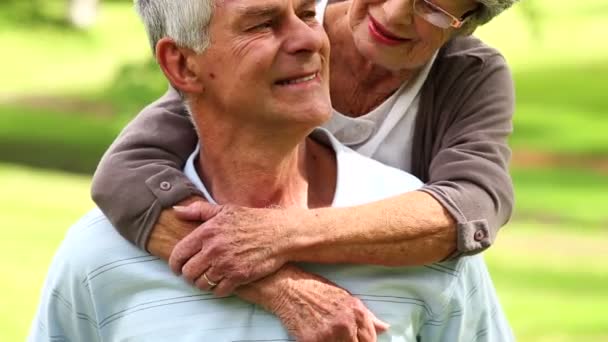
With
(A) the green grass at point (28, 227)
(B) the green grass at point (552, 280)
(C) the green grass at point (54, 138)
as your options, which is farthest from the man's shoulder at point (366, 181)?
(C) the green grass at point (54, 138)

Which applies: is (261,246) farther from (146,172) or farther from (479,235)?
(479,235)

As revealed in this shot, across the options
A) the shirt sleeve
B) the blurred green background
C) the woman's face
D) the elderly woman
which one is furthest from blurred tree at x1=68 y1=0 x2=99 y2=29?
the shirt sleeve

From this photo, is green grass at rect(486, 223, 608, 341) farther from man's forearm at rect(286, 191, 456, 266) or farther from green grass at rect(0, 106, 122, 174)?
man's forearm at rect(286, 191, 456, 266)

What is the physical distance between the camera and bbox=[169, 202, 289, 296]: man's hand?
2.20 metres

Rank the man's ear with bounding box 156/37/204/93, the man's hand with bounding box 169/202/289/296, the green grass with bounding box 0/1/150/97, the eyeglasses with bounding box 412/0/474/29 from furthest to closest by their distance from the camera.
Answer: the green grass with bounding box 0/1/150/97 < the eyeglasses with bounding box 412/0/474/29 < the man's ear with bounding box 156/37/204/93 < the man's hand with bounding box 169/202/289/296

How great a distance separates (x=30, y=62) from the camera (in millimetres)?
12680

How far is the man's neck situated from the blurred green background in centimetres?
446

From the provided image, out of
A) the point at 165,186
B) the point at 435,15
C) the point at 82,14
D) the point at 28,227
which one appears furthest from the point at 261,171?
the point at 82,14

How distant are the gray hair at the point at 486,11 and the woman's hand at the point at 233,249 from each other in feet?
2.11

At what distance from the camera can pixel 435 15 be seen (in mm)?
2578

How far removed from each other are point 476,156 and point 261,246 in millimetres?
476

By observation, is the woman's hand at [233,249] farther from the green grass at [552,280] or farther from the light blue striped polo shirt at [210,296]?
the green grass at [552,280]

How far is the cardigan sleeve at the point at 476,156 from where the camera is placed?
7.68ft

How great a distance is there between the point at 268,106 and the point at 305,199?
24cm
